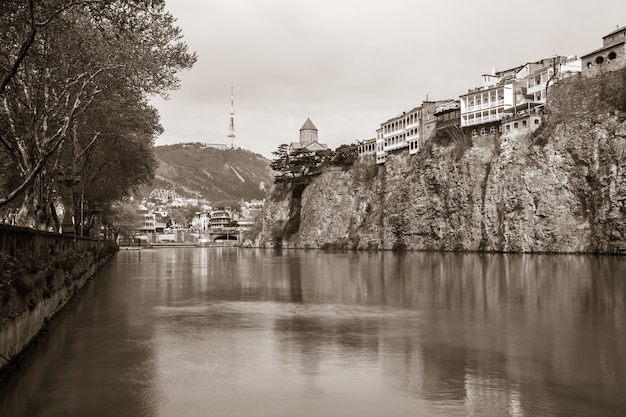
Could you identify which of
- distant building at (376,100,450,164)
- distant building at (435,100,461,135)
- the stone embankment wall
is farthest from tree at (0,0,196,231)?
distant building at (376,100,450,164)

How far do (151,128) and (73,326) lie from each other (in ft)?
78.5

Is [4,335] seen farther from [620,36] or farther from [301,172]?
[301,172]

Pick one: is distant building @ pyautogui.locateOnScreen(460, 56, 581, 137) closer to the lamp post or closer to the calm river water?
the calm river water

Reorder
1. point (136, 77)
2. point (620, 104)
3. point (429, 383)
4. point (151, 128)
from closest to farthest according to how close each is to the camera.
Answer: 1. point (429, 383)
2. point (136, 77)
3. point (151, 128)
4. point (620, 104)

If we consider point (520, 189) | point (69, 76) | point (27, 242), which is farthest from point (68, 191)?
point (520, 189)

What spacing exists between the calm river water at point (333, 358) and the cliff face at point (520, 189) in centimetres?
4458

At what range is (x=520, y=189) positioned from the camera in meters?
71.7

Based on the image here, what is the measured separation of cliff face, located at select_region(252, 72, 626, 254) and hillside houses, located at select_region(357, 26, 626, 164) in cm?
223

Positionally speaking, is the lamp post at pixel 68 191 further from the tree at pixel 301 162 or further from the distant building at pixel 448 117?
the tree at pixel 301 162

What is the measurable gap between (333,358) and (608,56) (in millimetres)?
70520

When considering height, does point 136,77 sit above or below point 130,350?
above

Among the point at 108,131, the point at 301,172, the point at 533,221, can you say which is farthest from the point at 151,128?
the point at 301,172

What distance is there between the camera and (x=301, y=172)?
416 feet

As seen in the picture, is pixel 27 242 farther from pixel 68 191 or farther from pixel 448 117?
pixel 448 117
